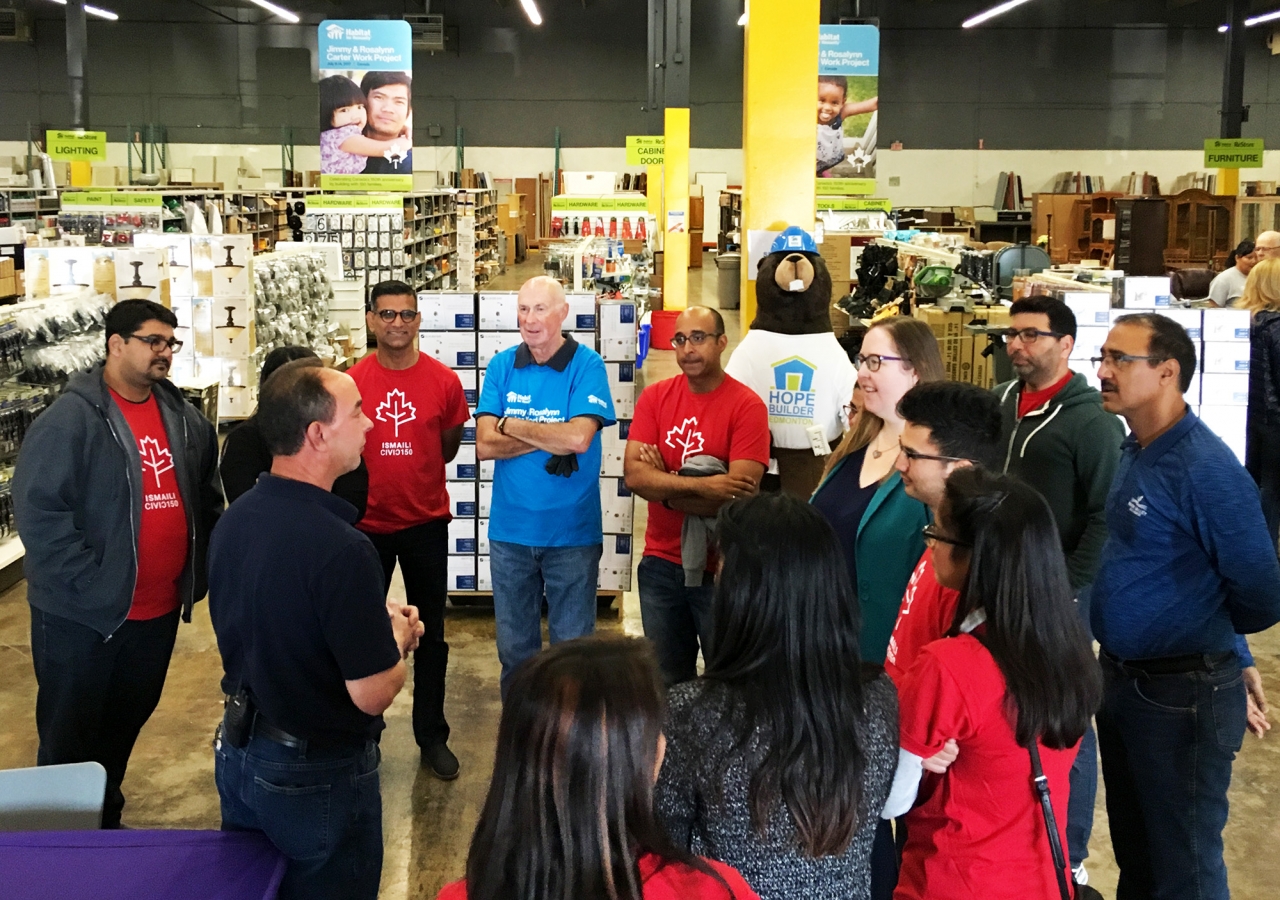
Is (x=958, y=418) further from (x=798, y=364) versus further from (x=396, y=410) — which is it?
(x=396, y=410)

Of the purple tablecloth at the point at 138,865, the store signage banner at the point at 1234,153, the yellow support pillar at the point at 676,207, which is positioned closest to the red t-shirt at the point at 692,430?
the purple tablecloth at the point at 138,865

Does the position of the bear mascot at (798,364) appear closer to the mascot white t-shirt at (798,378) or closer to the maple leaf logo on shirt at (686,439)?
the mascot white t-shirt at (798,378)

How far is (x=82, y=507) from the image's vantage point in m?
3.62

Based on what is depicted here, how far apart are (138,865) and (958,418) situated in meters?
1.89

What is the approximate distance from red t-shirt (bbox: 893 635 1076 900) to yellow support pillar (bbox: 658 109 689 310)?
15.9 metres

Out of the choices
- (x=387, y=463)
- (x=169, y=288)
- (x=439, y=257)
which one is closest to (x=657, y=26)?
(x=439, y=257)

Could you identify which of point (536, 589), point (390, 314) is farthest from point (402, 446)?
point (536, 589)

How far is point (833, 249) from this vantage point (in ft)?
41.1

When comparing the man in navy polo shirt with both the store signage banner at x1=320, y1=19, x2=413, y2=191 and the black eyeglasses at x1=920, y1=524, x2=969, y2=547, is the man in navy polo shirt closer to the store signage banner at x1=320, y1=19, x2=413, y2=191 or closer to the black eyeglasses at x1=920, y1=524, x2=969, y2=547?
the black eyeglasses at x1=920, y1=524, x2=969, y2=547

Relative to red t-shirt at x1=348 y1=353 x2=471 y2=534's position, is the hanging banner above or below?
above

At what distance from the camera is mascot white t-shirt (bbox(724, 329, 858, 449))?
4383 mm

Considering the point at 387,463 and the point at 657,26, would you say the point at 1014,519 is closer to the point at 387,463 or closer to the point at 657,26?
the point at 387,463

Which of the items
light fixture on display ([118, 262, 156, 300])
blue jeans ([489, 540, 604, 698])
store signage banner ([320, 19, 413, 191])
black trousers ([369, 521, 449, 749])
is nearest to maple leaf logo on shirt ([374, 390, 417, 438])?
black trousers ([369, 521, 449, 749])

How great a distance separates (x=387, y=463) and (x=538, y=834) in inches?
121
